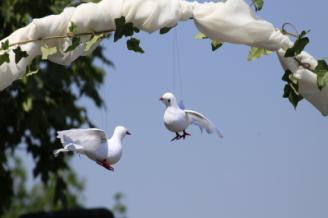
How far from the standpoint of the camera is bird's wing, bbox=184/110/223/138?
500 centimetres

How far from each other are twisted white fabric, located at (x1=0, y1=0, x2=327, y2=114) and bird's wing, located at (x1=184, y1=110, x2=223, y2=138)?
353mm

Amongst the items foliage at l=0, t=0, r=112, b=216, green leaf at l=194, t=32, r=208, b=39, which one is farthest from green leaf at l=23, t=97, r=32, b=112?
green leaf at l=194, t=32, r=208, b=39

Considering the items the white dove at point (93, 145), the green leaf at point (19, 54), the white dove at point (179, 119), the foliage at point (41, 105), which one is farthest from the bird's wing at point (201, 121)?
the foliage at point (41, 105)

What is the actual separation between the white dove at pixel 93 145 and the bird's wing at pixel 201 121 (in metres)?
0.35

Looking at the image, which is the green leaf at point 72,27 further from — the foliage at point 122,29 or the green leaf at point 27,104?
the green leaf at point 27,104

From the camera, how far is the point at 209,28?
16.4ft

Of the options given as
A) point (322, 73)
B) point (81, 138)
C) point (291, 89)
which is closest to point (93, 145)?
point (81, 138)

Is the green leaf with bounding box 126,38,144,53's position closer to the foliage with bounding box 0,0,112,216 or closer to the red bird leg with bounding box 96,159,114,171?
the red bird leg with bounding box 96,159,114,171

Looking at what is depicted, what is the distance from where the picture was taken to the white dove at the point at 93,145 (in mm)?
5000

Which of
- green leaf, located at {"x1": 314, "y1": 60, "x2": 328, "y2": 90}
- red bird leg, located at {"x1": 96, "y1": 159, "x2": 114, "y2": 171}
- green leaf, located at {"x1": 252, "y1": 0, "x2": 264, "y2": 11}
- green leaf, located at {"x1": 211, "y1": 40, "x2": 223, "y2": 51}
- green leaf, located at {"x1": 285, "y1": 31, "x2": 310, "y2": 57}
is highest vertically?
green leaf, located at {"x1": 252, "y1": 0, "x2": 264, "y2": 11}

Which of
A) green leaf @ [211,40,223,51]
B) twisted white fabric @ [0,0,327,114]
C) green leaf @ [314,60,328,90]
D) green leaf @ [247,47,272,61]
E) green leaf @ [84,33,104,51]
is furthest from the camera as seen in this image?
green leaf @ [211,40,223,51]

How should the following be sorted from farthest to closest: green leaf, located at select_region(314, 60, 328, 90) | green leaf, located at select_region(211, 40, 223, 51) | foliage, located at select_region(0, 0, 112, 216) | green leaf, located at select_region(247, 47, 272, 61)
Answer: foliage, located at select_region(0, 0, 112, 216)
green leaf, located at select_region(211, 40, 223, 51)
green leaf, located at select_region(247, 47, 272, 61)
green leaf, located at select_region(314, 60, 328, 90)

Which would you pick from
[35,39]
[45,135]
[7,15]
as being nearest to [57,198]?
[45,135]

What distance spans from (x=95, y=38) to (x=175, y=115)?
20.6 inches
